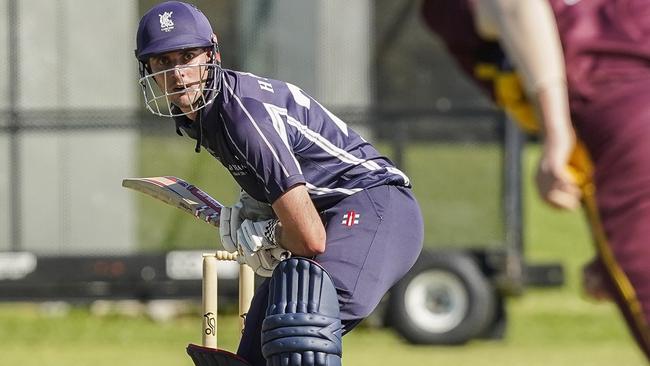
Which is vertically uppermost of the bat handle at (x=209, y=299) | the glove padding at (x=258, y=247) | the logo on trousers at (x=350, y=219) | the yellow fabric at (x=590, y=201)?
the yellow fabric at (x=590, y=201)

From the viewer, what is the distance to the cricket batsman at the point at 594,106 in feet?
8.79

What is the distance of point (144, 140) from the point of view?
10500mm

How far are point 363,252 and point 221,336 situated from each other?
237 inches

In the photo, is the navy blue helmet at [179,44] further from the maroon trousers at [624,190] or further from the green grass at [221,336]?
the green grass at [221,336]

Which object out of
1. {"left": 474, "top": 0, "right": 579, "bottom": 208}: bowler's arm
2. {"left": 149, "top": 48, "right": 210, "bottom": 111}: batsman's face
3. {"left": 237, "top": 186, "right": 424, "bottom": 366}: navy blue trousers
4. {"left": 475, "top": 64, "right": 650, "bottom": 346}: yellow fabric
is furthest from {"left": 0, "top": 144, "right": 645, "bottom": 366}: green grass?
{"left": 474, "top": 0, "right": 579, "bottom": 208}: bowler's arm

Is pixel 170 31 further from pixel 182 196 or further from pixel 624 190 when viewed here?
pixel 624 190

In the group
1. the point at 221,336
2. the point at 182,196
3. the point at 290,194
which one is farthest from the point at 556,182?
the point at 221,336

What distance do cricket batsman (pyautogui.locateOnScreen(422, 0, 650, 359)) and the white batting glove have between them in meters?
1.76

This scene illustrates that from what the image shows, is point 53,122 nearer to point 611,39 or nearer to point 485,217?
point 485,217

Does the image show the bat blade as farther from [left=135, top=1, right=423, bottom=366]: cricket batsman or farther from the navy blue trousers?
the navy blue trousers

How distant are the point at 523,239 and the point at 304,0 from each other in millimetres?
2244

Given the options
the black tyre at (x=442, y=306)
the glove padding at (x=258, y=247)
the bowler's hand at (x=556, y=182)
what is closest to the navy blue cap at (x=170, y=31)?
the glove padding at (x=258, y=247)

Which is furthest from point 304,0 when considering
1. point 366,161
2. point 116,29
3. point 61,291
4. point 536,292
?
point 366,161

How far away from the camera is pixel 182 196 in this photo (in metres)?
4.74
